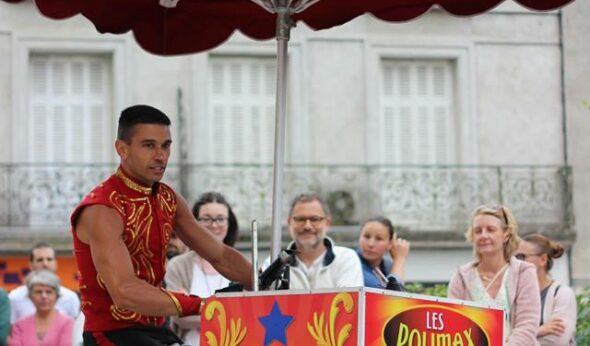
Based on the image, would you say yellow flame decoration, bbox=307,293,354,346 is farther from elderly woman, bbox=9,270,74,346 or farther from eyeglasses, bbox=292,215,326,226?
elderly woman, bbox=9,270,74,346

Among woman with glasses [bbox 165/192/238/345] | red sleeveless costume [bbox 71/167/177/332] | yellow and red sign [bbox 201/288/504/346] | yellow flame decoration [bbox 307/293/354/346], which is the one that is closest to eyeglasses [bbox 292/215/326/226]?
woman with glasses [bbox 165/192/238/345]

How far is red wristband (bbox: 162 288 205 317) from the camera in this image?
606 cm

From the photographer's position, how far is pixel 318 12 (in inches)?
328

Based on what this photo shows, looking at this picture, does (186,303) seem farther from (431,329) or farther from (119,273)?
(431,329)

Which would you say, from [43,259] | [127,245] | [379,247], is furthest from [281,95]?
[43,259]

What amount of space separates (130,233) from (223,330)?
2.20 ft

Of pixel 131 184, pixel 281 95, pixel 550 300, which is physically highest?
pixel 281 95

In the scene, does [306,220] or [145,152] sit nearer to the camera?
[145,152]

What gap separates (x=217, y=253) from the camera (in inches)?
269

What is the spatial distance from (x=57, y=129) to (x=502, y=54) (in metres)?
8.00

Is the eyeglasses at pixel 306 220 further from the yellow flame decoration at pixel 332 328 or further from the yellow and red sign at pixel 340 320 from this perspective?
the yellow flame decoration at pixel 332 328

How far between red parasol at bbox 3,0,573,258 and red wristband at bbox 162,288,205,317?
2035 mm

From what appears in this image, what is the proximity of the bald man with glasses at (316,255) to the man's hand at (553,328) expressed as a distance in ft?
4.21

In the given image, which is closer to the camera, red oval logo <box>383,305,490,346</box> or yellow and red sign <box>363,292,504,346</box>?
yellow and red sign <box>363,292,504,346</box>
